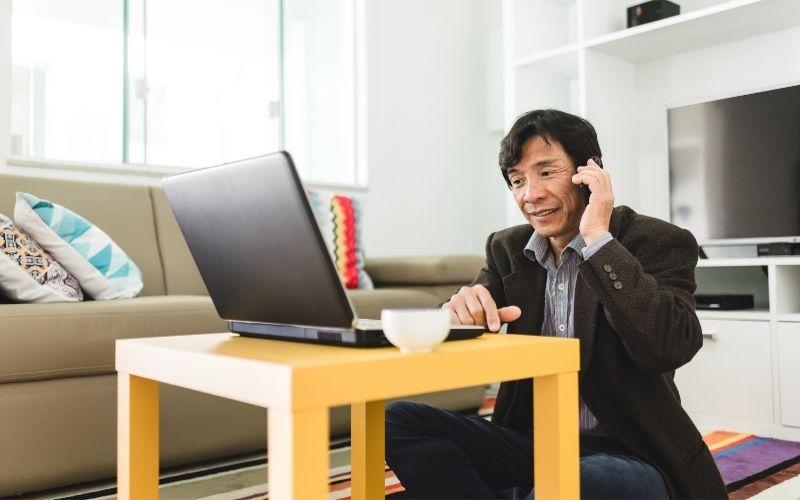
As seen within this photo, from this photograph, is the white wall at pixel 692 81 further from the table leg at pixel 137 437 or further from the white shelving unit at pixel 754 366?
the table leg at pixel 137 437

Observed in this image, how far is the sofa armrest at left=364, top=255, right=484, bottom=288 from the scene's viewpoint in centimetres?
279

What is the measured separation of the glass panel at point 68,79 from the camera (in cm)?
295

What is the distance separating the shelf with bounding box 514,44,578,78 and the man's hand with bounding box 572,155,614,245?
1.96 meters

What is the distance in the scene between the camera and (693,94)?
3.03m

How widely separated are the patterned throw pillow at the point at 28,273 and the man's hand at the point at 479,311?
1229mm

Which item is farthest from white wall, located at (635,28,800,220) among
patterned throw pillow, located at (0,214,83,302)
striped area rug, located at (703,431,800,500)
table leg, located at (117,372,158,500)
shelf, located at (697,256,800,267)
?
table leg, located at (117,372,158,500)

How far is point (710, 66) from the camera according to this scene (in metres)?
2.96

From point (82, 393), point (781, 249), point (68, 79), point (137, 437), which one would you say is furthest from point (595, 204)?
point (68, 79)

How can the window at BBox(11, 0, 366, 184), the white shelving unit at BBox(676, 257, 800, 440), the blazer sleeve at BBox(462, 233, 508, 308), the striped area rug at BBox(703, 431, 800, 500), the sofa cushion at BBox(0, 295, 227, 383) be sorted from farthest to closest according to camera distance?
the window at BBox(11, 0, 366, 184) → the white shelving unit at BBox(676, 257, 800, 440) → the striped area rug at BBox(703, 431, 800, 500) → the sofa cushion at BBox(0, 295, 227, 383) → the blazer sleeve at BBox(462, 233, 508, 308)

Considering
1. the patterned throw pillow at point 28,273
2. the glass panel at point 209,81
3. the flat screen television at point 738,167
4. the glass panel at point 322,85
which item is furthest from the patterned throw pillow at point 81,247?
→ the flat screen television at point 738,167

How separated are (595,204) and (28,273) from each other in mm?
1497

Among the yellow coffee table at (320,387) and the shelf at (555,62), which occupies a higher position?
the shelf at (555,62)

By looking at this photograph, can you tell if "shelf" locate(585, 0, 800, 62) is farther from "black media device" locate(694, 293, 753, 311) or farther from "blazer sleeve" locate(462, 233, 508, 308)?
"blazer sleeve" locate(462, 233, 508, 308)

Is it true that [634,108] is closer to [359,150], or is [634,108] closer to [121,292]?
[359,150]
